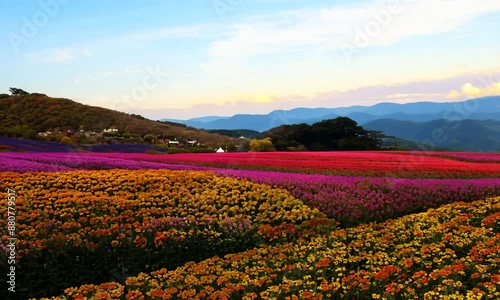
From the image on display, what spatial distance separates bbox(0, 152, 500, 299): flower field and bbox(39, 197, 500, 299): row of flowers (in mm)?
25

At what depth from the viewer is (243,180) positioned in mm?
13734

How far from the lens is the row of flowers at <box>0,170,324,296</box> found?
772 centimetres

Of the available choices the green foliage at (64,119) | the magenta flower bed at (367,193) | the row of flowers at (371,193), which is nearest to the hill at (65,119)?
the green foliage at (64,119)

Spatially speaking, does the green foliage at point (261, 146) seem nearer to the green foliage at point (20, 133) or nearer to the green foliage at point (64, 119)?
the green foliage at point (64, 119)

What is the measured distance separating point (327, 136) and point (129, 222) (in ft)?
148

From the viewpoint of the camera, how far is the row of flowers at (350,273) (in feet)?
17.0

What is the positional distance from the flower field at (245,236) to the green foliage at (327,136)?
34.2 meters

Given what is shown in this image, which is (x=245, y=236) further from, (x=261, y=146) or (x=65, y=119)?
(x=65, y=119)

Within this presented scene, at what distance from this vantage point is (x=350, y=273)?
235 inches

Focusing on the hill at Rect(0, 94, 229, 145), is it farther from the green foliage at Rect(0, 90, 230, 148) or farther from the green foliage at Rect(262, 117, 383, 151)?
the green foliage at Rect(262, 117, 383, 151)

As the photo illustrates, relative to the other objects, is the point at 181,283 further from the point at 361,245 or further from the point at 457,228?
the point at 457,228

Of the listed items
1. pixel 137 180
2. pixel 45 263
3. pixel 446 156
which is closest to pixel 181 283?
pixel 45 263

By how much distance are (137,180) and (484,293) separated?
9.90 metres

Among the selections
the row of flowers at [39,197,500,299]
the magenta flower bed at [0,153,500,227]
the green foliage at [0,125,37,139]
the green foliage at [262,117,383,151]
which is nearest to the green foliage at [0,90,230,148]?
the green foliage at [262,117,383,151]
